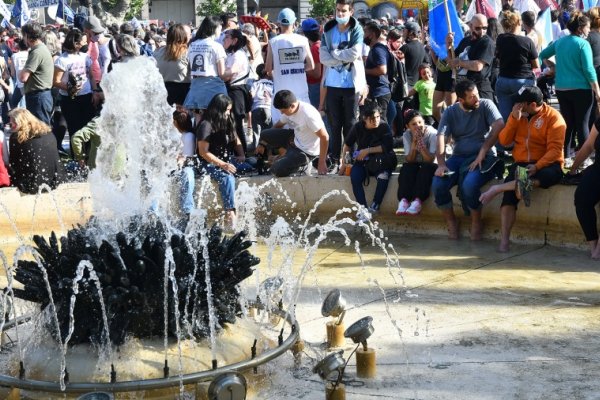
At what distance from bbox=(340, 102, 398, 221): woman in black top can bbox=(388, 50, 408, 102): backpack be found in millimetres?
3065

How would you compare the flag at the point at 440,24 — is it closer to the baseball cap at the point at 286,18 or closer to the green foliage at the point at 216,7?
the baseball cap at the point at 286,18

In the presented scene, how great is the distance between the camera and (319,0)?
59.0 meters

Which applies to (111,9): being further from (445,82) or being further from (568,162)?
(568,162)

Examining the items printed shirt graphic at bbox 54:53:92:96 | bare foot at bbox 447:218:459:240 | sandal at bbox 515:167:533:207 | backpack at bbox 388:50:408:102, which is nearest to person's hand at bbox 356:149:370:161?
bare foot at bbox 447:218:459:240

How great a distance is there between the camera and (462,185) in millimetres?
8805

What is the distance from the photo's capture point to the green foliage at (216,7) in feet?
192

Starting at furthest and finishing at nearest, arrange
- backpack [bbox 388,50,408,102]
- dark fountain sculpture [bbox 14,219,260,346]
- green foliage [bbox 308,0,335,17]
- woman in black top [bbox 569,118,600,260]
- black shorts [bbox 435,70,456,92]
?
green foliage [bbox 308,0,335,17] < backpack [bbox 388,50,408,102] < black shorts [bbox 435,70,456,92] < woman in black top [bbox 569,118,600,260] < dark fountain sculpture [bbox 14,219,260,346]

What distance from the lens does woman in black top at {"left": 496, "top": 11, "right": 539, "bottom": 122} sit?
10.5m

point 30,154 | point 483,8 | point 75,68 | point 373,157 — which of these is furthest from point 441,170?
point 483,8

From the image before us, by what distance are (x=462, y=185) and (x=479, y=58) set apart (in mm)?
2711

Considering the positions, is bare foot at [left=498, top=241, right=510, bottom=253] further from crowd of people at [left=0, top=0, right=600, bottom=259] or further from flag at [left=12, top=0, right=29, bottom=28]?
flag at [left=12, top=0, right=29, bottom=28]

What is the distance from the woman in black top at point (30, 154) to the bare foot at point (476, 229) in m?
3.94

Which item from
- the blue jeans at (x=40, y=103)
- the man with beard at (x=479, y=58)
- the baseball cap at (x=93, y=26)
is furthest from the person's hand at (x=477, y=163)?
the baseball cap at (x=93, y=26)

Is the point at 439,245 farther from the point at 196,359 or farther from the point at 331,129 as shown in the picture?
the point at 196,359
